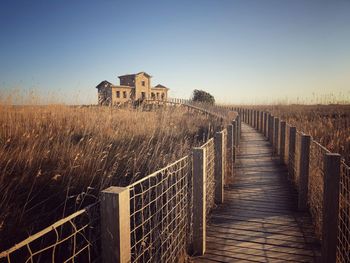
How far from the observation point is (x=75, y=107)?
25.5ft

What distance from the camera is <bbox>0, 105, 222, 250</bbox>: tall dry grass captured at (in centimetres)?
282

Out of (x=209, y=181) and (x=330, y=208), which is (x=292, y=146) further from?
(x=330, y=208)

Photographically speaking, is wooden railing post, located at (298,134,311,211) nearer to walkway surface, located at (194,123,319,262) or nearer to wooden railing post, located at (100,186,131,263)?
walkway surface, located at (194,123,319,262)

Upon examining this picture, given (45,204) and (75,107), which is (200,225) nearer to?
(45,204)

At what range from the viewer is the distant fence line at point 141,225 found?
1506 millimetres

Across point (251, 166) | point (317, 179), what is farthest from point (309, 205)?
point (251, 166)

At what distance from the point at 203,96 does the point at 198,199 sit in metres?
28.6

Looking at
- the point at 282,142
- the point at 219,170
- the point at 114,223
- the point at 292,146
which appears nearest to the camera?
the point at 114,223

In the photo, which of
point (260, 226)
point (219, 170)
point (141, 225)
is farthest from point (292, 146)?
point (141, 225)

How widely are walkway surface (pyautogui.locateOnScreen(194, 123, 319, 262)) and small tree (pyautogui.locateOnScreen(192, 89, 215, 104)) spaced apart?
25.3 metres

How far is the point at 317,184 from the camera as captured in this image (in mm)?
4039

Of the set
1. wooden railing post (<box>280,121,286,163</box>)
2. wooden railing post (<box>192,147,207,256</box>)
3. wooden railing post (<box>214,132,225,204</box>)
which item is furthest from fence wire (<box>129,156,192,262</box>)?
wooden railing post (<box>280,121,286,163</box>)

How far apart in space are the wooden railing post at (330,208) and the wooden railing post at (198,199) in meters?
1.25

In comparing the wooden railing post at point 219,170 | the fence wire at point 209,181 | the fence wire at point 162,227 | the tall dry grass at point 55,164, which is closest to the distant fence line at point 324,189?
the wooden railing post at point 219,170
